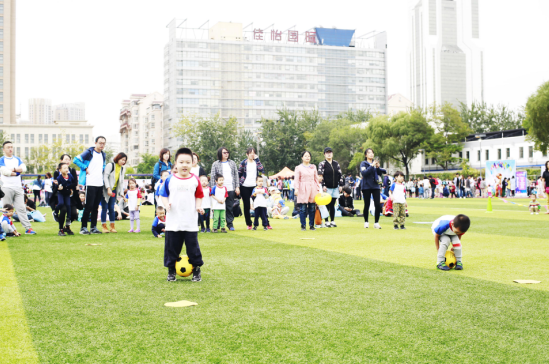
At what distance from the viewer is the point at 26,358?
3.23 meters

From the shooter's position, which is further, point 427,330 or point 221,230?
point 221,230

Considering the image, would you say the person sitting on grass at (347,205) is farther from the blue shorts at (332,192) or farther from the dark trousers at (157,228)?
the dark trousers at (157,228)

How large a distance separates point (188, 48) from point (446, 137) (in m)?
64.5

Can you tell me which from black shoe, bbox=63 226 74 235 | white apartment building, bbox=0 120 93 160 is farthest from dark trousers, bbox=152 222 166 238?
white apartment building, bbox=0 120 93 160

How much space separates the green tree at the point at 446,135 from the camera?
68.4 meters

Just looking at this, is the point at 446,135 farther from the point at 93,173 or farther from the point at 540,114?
the point at 93,173

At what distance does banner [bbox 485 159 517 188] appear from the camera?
129ft

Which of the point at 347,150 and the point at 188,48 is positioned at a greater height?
the point at 188,48

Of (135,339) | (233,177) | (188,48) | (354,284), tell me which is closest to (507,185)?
(233,177)

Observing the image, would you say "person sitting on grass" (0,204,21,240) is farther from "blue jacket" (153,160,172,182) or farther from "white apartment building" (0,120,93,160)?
"white apartment building" (0,120,93,160)

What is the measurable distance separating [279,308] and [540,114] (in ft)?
147

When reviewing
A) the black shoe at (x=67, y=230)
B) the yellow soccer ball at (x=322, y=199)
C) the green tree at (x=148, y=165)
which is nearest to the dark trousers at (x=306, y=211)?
the yellow soccer ball at (x=322, y=199)

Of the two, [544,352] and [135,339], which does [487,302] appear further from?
[135,339]

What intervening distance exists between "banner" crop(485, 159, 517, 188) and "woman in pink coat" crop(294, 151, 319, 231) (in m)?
30.4
